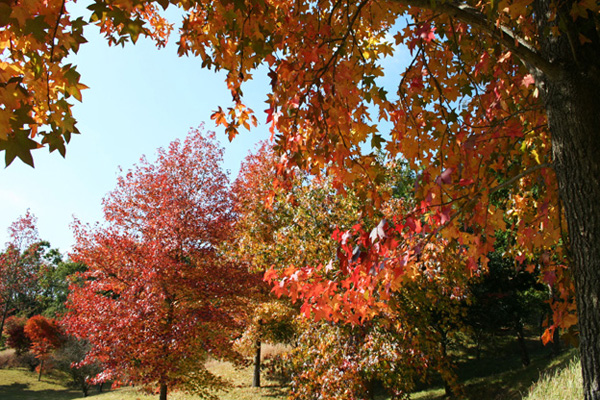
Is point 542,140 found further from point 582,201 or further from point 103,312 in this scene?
point 103,312

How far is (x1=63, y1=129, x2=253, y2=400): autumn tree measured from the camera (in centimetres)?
802

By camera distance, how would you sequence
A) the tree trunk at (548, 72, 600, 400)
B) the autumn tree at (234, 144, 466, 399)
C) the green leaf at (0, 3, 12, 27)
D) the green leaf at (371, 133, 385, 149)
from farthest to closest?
the autumn tree at (234, 144, 466, 399) → the green leaf at (371, 133, 385, 149) → the tree trunk at (548, 72, 600, 400) → the green leaf at (0, 3, 12, 27)

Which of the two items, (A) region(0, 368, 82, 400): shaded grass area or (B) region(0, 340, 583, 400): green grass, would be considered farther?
(A) region(0, 368, 82, 400): shaded grass area

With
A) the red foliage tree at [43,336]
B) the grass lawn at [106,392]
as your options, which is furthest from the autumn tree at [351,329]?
the red foliage tree at [43,336]

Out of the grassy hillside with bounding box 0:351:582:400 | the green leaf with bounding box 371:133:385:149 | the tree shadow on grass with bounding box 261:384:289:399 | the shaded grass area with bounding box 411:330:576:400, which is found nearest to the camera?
the green leaf with bounding box 371:133:385:149

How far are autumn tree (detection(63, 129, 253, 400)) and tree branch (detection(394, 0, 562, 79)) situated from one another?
7.52 metres

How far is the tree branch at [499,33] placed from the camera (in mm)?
2203

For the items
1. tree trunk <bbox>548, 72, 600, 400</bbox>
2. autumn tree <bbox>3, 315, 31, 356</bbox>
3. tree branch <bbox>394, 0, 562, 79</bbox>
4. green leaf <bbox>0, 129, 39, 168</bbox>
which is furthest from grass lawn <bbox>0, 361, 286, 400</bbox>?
tree branch <bbox>394, 0, 562, 79</bbox>

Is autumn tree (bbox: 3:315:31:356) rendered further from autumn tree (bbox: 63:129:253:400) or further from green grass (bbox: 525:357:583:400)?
green grass (bbox: 525:357:583:400)

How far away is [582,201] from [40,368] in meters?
26.2

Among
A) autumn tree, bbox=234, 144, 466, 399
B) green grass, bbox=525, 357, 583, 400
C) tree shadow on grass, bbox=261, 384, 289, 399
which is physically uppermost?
autumn tree, bbox=234, 144, 466, 399

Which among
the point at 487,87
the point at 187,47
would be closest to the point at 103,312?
the point at 187,47

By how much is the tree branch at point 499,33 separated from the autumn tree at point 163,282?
7.52 m

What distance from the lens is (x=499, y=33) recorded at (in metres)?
2.38
